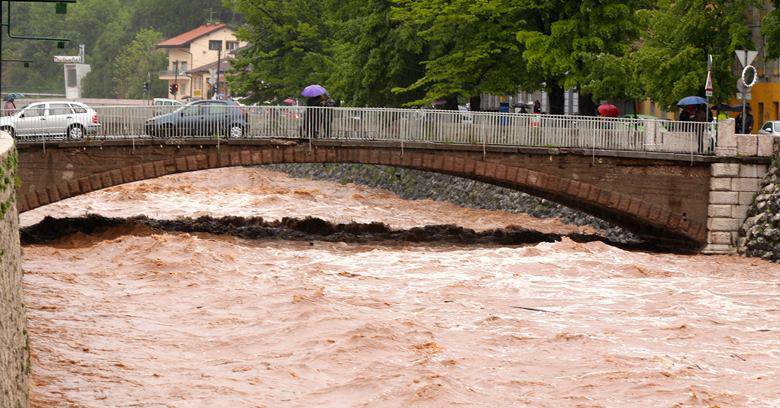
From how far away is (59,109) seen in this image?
158ft

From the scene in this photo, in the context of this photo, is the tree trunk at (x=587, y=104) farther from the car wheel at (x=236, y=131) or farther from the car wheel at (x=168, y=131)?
the car wheel at (x=168, y=131)

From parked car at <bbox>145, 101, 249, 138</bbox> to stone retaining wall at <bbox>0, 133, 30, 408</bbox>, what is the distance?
22395 mm

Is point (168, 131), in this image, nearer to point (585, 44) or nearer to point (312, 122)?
point (312, 122)

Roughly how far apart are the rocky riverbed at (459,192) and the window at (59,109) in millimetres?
16368

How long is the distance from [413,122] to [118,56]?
122 metres

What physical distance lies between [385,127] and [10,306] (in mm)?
27111

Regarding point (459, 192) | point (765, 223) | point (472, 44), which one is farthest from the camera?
point (459, 192)

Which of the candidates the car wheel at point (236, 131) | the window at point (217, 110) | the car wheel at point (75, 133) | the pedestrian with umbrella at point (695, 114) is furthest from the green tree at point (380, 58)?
the car wheel at point (75, 133)

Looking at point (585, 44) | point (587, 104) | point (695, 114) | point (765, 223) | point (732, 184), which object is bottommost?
point (765, 223)

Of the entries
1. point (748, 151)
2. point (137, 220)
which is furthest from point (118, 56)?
point (748, 151)

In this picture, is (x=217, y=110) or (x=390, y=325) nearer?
(x=390, y=325)

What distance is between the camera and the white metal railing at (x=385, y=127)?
148ft

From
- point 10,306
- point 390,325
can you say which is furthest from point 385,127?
→ point 10,306

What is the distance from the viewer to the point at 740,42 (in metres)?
51.5
